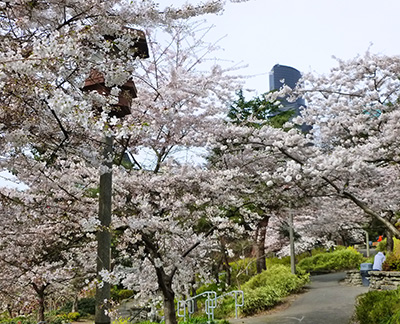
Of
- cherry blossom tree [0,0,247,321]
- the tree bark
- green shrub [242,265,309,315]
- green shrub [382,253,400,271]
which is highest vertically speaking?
cherry blossom tree [0,0,247,321]

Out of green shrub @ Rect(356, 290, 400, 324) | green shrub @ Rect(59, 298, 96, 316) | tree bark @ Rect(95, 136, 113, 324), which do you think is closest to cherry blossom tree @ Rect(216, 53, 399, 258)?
green shrub @ Rect(356, 290, 400, 324)

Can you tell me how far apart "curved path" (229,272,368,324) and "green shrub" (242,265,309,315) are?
54 cm

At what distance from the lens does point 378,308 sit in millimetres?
7707

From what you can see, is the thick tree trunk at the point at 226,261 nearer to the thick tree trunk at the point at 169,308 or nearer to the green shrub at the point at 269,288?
the green shrub at the point at 269,288

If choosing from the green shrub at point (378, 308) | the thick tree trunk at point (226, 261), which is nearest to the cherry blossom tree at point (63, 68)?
the green shrub at point (378, 308)

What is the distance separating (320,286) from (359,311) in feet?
28.5

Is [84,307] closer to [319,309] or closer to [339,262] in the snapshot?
[339,262]

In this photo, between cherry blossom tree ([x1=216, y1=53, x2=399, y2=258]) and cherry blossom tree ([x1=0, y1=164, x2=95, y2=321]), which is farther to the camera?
cherry blossom tree ([x1=216, y1=53, x2=399, y2=258])

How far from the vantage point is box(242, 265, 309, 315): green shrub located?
1202cm

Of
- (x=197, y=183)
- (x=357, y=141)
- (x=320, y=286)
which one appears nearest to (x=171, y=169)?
(x=197, y=183)

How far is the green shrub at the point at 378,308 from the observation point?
7.43 m

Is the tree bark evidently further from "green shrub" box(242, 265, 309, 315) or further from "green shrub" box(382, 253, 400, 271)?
"green shrub" box(382, 253, 400, 271)

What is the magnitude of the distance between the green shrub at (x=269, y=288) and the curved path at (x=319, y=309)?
0.54 m

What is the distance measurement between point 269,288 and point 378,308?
19.1 feet
